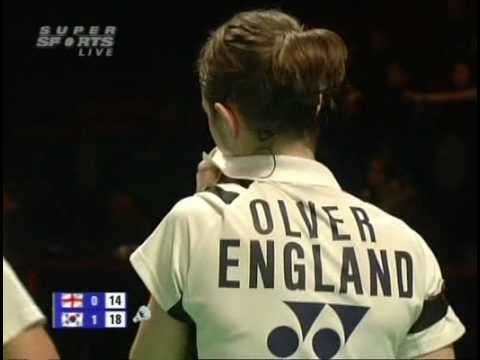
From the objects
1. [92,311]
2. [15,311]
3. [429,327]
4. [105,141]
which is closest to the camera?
[15,311]

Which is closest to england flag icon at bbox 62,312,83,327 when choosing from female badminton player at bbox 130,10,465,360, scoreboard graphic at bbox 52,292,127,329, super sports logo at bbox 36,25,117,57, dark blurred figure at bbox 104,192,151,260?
scoreboard graphic at bbox 52,292,127,329

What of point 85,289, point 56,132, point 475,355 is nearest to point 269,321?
point 85,289

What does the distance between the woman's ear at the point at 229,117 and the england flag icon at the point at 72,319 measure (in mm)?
588

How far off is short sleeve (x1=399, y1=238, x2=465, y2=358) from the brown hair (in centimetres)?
18

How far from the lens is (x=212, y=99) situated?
3.57ft

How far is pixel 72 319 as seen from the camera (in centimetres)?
159

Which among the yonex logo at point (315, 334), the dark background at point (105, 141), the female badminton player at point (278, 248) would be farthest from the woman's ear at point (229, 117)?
the dark background at point (105, 141)

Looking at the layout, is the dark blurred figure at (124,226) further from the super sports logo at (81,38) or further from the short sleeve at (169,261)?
the short sleeve at (169,261)

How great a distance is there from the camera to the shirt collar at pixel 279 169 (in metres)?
1.08

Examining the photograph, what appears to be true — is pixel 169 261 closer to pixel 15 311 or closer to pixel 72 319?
pixel 15 311

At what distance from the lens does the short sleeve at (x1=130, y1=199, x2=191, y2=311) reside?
41.0 inches

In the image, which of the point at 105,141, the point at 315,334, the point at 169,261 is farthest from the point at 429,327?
the point at 105,141

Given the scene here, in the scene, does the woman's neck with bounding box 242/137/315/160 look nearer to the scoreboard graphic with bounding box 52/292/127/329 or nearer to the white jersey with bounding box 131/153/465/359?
the white jersey with bounding box 131/153/465/359

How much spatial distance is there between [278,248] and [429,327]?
0.53ft
